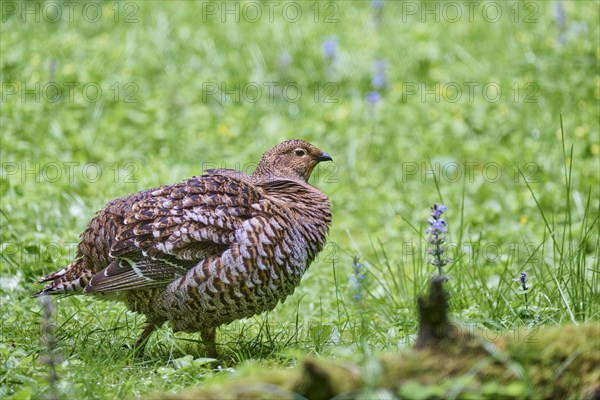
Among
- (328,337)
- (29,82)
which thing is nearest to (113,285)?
(328,337)

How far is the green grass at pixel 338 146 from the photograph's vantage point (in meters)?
5.20

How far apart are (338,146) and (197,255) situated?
385cm

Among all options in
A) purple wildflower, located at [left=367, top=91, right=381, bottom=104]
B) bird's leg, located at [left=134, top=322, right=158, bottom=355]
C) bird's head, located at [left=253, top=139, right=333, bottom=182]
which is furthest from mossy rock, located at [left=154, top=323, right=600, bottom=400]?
purple wildflower, located at [left=367, top=91, right=381, bottom=104]

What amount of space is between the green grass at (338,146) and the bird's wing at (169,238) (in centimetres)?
32

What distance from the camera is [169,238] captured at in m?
4.73

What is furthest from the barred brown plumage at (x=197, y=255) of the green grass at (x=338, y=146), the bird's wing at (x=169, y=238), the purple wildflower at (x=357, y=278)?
the purple wildflower at (x=357, y=278)

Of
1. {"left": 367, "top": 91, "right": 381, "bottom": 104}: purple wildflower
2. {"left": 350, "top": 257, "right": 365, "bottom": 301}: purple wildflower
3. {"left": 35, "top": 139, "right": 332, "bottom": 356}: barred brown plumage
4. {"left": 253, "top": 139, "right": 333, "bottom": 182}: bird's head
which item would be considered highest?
{"left": 367, "top": 91, "right": 381, "bottom": 104}: purple wildflower

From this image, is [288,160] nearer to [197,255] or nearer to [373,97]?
[197,255]

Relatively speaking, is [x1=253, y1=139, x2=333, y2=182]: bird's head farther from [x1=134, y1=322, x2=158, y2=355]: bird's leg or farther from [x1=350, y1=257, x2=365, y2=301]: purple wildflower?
[x1=134, y1=322, x2=158, y2=355]: bird's leg

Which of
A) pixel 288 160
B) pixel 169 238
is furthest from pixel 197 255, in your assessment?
pixel 288 160

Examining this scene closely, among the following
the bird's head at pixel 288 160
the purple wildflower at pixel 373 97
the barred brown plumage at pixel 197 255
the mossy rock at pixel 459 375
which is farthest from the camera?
the purple wildflower at pixel 373 97

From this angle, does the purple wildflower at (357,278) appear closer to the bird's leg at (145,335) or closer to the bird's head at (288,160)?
the bird's head at (288,160)

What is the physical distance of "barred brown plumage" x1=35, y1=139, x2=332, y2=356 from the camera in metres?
4.69

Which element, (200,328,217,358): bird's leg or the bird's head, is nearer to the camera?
(200,328,217,358): bird's leg
